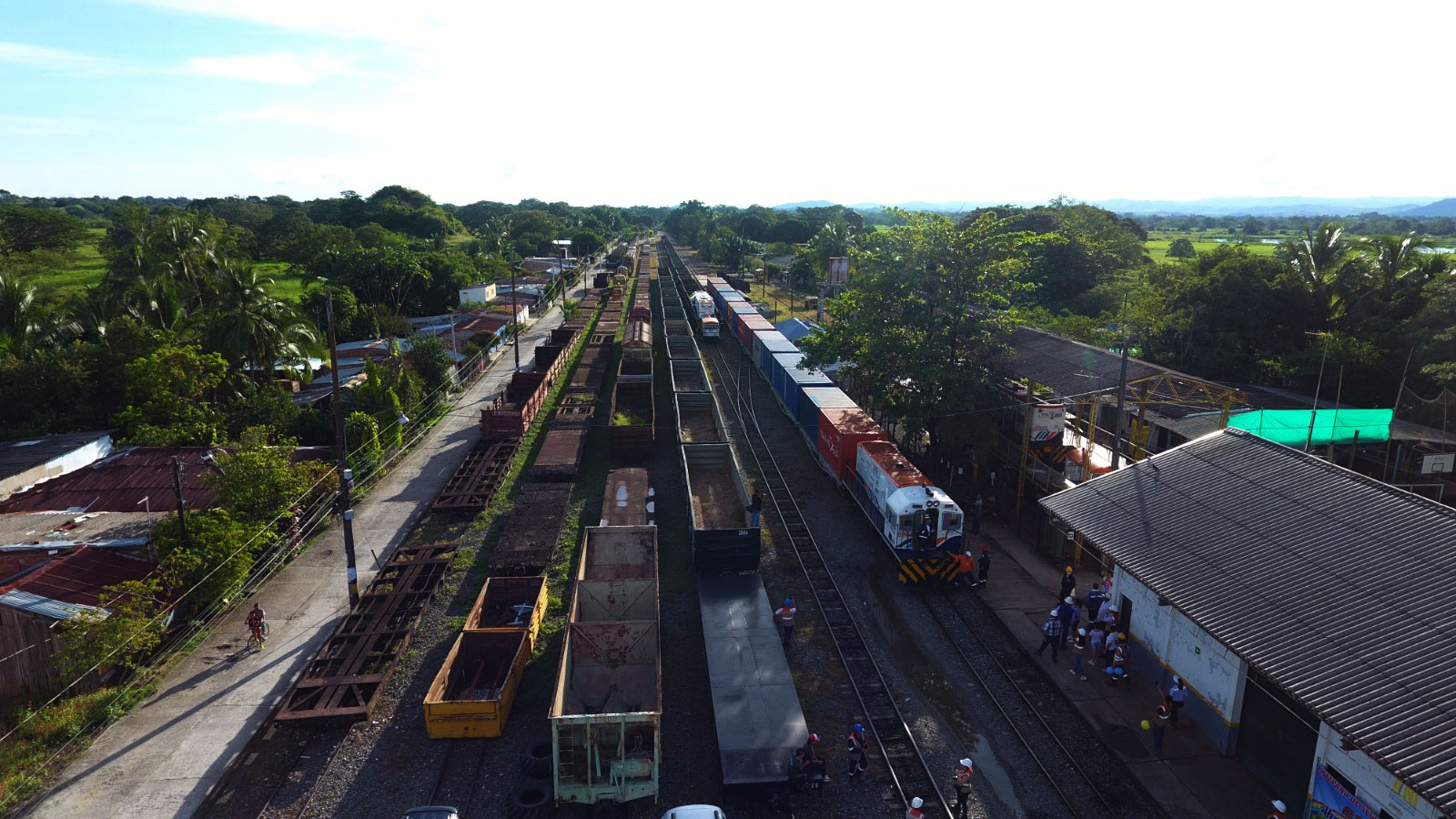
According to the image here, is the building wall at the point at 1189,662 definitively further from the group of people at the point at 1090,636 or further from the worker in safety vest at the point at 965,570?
the worker in safety vest at the point at 965,570

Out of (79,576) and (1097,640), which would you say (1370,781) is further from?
(79,576)

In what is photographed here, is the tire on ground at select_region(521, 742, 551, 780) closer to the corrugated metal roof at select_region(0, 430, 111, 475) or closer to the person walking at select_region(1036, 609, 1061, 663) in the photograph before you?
the person walking at select_region(1036, 609, 1061, 663)

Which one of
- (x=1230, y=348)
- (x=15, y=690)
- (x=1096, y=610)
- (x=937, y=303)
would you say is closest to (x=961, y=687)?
(x=1096, y=610)

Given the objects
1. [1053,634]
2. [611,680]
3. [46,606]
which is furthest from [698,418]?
[46,606]

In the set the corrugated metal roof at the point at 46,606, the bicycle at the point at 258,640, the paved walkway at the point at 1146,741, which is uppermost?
the corrugated metal roof at the point at 46,606

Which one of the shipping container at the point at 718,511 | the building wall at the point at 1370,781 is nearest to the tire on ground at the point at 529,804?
the shipping container at the point at 718,511

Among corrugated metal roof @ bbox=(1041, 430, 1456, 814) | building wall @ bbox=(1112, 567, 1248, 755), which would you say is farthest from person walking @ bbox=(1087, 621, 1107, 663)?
corrugated metal roof @ bbox=(1041, 430, 1456, 814)
